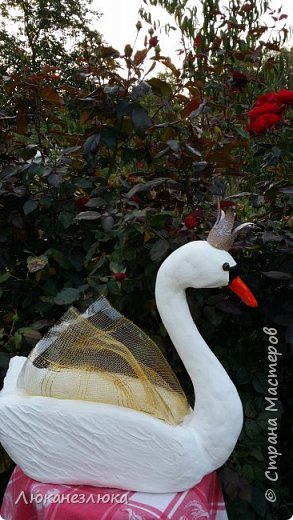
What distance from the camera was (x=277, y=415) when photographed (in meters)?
1.54

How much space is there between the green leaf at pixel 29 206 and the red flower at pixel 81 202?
0.36 ft

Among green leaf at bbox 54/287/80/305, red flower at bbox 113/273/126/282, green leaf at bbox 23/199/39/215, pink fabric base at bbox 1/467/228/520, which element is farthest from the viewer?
green leaf at bbox 23/199/39/215

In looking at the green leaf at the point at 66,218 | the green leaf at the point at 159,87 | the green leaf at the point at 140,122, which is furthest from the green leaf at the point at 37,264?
the green leaf at the point at 159,87

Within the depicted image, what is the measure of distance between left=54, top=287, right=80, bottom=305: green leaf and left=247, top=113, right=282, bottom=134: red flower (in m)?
0.61

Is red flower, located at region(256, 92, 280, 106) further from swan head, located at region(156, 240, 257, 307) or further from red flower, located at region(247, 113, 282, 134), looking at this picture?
swan head, located at region(156, 240, 257, 307)

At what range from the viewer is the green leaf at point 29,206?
1676 mm

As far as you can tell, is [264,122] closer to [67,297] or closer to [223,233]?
[223,233]

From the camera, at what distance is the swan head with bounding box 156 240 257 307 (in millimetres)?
1186

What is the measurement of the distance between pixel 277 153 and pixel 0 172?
79 cm

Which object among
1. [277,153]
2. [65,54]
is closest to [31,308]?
[277,153]

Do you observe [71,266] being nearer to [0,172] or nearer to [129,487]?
[0,172]

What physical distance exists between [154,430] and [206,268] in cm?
33

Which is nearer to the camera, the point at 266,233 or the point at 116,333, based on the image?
the point at 116,333

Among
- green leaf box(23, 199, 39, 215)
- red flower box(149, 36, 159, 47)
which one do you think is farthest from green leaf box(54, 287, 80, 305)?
red flower box(149, 36, 159, 47)
